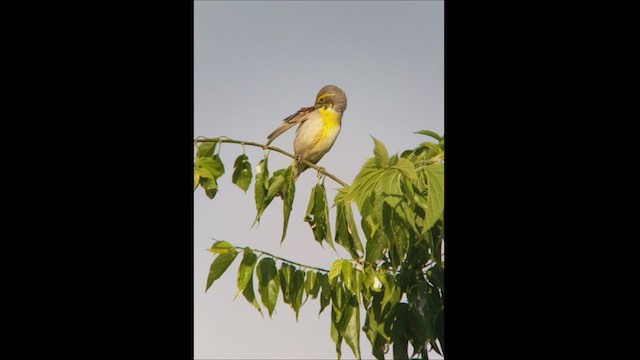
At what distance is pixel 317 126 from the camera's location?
4.18ft

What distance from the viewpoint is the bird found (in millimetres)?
1185

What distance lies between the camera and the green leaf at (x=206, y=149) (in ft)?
3.81

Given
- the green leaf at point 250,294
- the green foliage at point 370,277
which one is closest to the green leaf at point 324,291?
the green foliage at point 370,277

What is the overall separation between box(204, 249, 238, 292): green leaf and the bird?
21cm

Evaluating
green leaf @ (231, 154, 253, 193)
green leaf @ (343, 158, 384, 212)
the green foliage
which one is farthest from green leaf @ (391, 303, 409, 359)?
green leaf @ (231, 154, 253, 193)

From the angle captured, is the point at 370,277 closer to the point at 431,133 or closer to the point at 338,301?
the point at 338,301

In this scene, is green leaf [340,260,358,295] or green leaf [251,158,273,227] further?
green leaf [251,158,273,227]

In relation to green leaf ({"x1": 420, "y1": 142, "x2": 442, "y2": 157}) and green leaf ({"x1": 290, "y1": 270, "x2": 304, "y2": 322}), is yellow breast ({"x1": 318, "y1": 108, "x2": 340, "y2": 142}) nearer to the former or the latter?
green leaf ({"x1": 420, "y1": 142, "x2": 442, "y2": 157})

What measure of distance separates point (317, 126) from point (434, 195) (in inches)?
14.9

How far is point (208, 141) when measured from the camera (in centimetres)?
116
